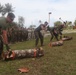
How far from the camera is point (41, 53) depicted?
40.7ft

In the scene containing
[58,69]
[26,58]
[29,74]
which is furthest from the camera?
[26,58]

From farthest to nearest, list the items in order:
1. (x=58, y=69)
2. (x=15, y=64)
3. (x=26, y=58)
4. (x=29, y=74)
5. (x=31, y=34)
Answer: (x=31, y=34), (x=26, y=58), (x=15, y=64), (x=58, y=69), (x=29, y=74)

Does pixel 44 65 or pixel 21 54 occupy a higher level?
pixel 21 54

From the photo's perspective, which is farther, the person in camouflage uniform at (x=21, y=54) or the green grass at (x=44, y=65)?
the person in camouflage uniform at (x=21, y=54)

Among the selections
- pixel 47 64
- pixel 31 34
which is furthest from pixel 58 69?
pixel 31 34

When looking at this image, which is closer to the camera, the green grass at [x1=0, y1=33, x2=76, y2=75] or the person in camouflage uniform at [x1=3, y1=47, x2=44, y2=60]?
the green grass at [x1=0, y1=33, x2=76, y2=75]

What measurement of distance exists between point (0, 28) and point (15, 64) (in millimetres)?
1561

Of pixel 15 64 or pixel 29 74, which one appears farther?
pixel 15 64

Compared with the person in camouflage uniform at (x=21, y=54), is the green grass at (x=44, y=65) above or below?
below

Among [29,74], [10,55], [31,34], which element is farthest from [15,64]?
[31,34]

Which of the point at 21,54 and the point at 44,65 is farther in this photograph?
the point at 21,54

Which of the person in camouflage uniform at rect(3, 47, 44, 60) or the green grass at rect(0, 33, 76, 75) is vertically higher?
the person in camouflage uniform at rect(3, 47, 44, 60)

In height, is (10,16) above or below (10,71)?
above

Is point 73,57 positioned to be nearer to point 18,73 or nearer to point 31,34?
point 18,73
